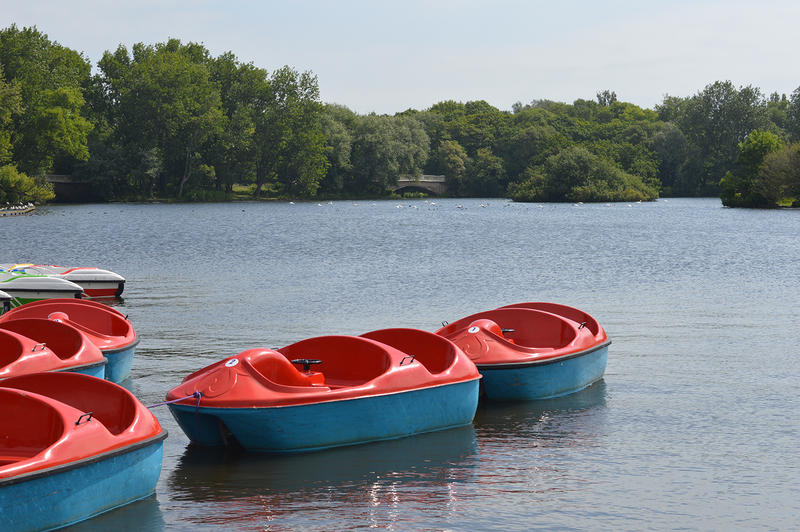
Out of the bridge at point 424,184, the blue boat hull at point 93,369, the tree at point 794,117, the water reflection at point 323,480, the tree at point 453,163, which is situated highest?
the tree at point 794,117

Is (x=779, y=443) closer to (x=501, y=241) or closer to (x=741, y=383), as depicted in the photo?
(x=741, y=383)

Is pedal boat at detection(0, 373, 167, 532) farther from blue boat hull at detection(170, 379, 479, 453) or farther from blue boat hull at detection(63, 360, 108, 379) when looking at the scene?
blue boat hull at detection(63, 360, 108, 379)

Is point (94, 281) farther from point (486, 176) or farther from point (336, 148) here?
point (486, 176)

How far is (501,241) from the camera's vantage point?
152 feet

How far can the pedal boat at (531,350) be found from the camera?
1215cm

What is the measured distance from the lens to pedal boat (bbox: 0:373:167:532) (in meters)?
7.16

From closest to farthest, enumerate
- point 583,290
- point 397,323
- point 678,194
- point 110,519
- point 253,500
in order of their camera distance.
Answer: point 110,519, point 253,500, point 397,323, point 583,290, point 678,194

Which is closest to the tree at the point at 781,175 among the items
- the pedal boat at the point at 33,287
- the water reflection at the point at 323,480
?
the pedal boat at the point at 33,287

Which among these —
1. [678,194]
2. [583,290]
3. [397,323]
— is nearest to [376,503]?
[397,323]

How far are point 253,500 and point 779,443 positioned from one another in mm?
5813

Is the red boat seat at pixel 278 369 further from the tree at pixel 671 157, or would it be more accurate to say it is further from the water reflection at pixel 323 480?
the tree at pixel 671 157

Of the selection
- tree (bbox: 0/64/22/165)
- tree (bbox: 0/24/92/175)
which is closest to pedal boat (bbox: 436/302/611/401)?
tree (bbox: 0/64/22/165)

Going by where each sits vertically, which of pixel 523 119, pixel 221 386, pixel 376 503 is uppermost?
pixel 523 119

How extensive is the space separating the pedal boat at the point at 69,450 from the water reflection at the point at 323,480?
0.69 metres
